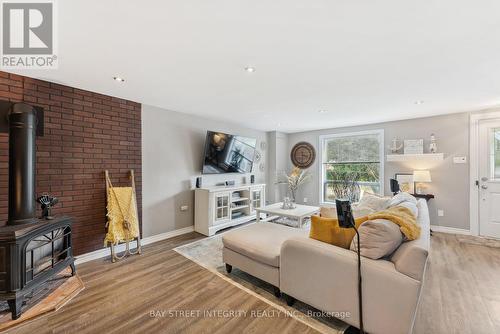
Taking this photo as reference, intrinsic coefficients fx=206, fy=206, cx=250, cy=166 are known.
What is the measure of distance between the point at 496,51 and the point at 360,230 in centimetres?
194

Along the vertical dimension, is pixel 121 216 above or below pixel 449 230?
above

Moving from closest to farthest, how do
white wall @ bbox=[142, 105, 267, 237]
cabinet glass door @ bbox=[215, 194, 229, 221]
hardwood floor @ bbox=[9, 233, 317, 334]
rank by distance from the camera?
hardwood floor @ bbox=[9, 233, 317, 334], white wall @ bbox=[142, 105, 267, 237], cabinet glass door @ bbox=[215, 194, 229, 221]

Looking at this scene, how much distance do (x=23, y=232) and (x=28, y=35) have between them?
159cm

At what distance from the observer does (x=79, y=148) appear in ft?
8.73

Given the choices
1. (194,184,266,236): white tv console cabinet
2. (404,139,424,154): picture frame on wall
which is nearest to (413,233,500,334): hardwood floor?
(404,139,424,154): picture frame on wall

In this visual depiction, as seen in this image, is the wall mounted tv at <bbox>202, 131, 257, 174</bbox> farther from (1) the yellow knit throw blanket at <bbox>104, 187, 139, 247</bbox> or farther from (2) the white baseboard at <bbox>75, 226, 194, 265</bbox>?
(1) the yellow knit throw blanket at <bbox>104, 187, 139, 247</bbox>

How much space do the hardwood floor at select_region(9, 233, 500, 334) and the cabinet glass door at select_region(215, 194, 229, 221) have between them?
1167 mm

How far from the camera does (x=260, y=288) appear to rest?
213cm

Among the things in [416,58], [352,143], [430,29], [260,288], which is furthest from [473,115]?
[260,288]

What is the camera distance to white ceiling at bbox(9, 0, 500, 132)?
1.33 metres

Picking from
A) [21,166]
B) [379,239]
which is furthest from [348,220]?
[21,166]

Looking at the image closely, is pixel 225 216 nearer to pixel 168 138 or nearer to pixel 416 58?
pixel 168 138

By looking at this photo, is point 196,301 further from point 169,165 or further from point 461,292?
point 461,292

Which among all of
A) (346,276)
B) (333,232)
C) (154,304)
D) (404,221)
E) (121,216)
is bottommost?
(154,304)
